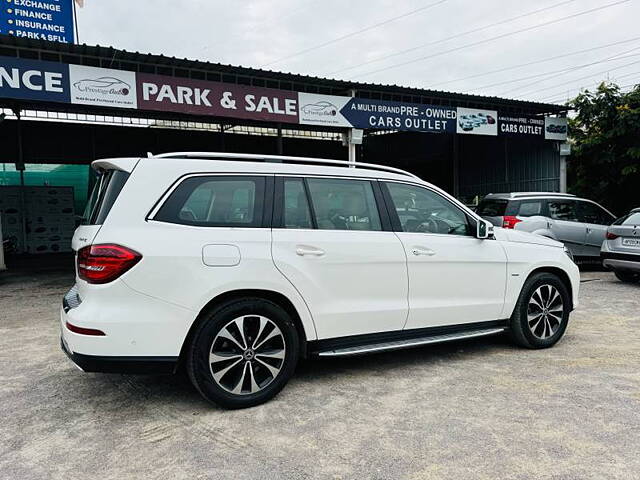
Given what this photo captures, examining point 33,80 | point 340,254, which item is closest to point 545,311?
point 340,254

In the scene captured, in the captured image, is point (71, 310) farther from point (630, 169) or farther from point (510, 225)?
point (630, 169)

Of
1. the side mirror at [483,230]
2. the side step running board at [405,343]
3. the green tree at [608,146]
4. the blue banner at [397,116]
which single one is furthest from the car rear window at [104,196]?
the green tree at [608,146]

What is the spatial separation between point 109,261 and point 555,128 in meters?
14.0

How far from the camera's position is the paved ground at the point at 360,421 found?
106 inches

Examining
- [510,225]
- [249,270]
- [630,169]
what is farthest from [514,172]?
[249,270]

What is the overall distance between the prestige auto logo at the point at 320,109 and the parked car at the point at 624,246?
5.96m

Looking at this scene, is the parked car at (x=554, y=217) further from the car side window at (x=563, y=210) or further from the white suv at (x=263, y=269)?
the white suv at (x=263, y=269)

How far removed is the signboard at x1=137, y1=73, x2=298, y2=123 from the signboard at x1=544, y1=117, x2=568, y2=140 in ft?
25.5

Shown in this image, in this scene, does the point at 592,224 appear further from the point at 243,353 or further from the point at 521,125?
the point at 243,353

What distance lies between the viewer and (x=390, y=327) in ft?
13.0

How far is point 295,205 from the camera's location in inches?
146

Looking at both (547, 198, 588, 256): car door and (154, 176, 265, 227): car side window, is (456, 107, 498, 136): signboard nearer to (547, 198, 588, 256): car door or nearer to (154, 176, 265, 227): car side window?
(547, 198, 588, 256): car door

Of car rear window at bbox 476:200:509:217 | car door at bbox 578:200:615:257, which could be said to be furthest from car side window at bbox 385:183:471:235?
car door at bbox 578:200:615:257

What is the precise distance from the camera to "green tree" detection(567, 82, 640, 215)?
43.2 ft
